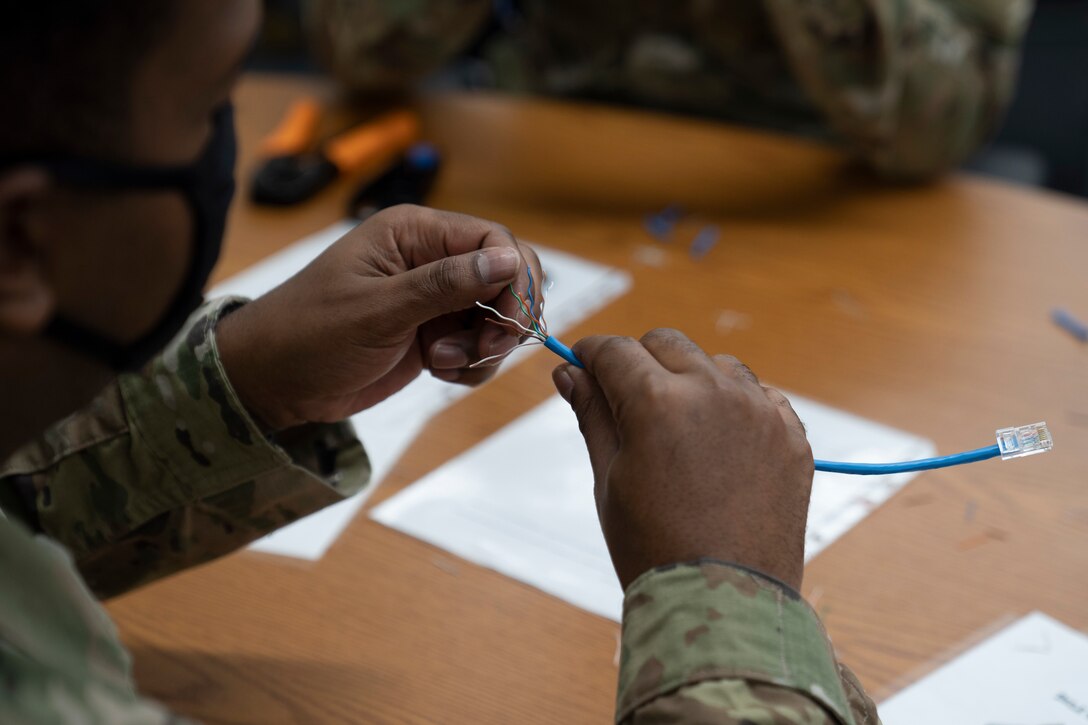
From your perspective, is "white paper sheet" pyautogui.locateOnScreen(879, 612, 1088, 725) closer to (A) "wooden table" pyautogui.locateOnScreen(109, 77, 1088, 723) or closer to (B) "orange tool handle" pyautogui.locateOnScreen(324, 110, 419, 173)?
(A) "wooden table" pyautogui.locateOnScreen(109, 77, 1088, 723)

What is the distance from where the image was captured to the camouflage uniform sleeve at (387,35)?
181 centimetres

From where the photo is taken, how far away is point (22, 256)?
57cm

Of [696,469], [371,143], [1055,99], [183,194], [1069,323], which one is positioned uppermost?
[183,194]

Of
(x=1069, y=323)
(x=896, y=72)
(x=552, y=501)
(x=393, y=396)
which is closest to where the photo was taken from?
(x=552, y=501)

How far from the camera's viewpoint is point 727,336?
1.21 metres

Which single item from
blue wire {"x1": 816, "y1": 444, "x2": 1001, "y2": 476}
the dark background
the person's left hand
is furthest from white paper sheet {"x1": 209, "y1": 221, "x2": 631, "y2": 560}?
the dark background

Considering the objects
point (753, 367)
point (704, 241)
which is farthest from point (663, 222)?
point (753, 367)

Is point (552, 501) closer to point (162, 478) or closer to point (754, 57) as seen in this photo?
point (162, 478)

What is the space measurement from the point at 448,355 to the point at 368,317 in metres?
0.08

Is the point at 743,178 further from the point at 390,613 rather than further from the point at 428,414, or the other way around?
the point at 390,613

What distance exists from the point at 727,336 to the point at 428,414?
1.15ft

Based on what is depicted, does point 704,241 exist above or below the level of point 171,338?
below

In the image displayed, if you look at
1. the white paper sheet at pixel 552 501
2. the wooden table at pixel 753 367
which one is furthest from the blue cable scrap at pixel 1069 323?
the white paper sheet at pixel 552 501

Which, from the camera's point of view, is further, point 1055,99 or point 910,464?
point 1055,99
